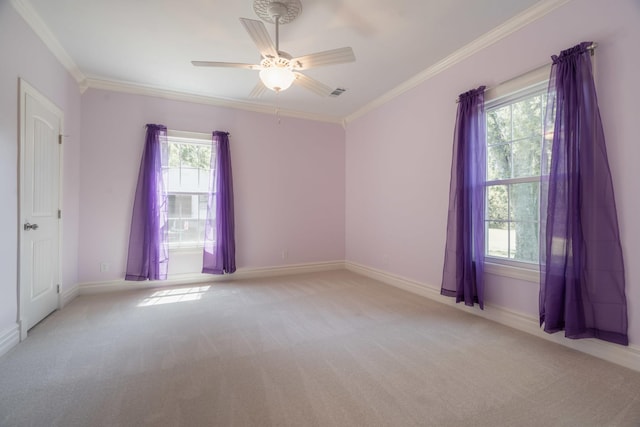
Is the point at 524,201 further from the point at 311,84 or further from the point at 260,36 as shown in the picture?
the point at 260,36

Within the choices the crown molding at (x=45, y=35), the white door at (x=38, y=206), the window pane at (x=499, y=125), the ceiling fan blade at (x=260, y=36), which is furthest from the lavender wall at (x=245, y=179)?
the window pane at (x=499, y=125)

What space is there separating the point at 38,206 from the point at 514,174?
4.68 m

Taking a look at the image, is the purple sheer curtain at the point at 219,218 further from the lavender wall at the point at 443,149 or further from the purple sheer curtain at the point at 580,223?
the purple sheer curtain at the point at 580,223

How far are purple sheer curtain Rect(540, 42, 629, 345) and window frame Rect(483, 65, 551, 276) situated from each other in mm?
224

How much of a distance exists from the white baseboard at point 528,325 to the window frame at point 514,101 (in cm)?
38

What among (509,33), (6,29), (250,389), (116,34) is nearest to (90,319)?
(250,389)

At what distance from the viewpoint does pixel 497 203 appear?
2.82 metres

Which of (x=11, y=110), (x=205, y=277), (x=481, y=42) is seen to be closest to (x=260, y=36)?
(x=11, y=110)

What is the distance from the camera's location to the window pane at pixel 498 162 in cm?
272

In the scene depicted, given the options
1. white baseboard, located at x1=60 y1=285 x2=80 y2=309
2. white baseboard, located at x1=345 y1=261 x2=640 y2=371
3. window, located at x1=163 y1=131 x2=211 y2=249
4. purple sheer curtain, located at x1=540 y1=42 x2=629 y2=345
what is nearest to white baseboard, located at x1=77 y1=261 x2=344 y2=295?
white baseboard, located at x1=60 y1=285 x2=80 y2=309

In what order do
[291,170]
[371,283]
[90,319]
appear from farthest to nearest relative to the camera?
1. [291,170]
2. [371,283]
3. [90,319]

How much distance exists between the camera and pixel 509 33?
2594 millimetres

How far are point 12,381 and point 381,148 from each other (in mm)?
4463

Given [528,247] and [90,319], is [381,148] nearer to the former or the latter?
[528,247]
